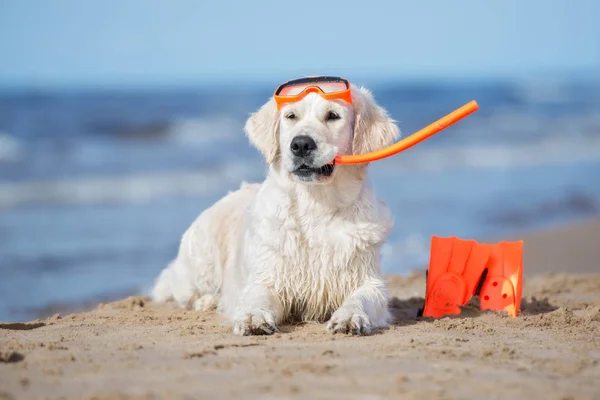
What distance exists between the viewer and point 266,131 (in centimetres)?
534

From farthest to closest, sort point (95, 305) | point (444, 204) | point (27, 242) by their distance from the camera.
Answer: point (444, 204)
point (27, 242)
point (95, 305)

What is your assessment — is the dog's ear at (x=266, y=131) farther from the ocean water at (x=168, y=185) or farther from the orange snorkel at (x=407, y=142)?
the ocean water at (x=168, y=185)

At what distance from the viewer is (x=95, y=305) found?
7.14 meters

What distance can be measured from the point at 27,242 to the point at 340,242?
5535 millimetres

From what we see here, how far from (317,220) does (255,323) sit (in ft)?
2.54

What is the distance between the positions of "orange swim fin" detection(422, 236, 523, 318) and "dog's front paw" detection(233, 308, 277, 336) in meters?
1.25

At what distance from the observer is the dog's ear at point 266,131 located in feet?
17.3

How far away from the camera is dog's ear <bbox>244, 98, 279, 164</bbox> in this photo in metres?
5.29

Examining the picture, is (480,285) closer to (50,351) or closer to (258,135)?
(258,135)

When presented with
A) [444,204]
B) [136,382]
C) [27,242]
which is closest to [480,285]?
[136,382]

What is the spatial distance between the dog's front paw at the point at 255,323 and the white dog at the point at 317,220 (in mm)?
13

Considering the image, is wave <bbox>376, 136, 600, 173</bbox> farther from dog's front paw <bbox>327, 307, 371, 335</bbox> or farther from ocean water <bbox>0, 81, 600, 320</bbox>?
dog's front paw <bbox>327, 307, 371, 335</bbox>

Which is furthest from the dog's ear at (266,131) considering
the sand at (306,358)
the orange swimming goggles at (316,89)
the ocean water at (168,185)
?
the ocean water at (168,185)

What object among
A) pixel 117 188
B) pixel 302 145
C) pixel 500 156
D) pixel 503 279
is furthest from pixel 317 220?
pixel 500 156
